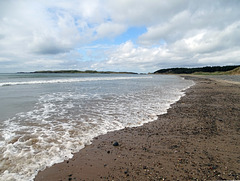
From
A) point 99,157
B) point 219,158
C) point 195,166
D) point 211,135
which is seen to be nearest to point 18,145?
point 99,157

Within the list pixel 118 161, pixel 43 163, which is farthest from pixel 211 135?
pixel 43 163

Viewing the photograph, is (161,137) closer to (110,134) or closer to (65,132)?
(110,134)

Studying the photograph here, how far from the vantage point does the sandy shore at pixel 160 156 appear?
3.60 meters

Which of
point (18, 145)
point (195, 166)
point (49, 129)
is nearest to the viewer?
point (195, 166)

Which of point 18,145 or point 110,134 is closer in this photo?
point 18,145

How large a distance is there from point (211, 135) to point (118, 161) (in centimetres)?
402

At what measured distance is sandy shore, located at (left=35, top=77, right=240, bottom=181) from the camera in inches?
142

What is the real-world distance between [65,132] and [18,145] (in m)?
1.69

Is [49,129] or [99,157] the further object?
[49,129]

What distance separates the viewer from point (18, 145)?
16.9ft

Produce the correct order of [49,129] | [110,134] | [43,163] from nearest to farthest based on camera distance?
[43,163]
[110,134]
[49,129]

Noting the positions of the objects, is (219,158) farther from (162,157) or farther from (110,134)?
(110,134)

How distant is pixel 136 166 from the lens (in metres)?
3.93

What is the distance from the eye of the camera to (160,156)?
14.4 ft
